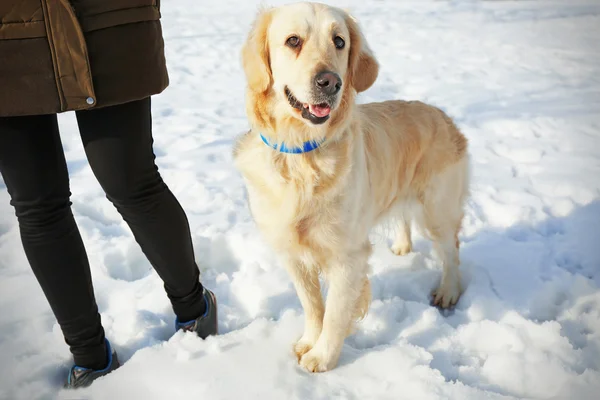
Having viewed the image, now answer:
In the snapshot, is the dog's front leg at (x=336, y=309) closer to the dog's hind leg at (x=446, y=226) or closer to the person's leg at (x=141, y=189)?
the person's leg at (x=141, y=189)

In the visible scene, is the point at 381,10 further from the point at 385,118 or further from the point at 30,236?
the point at 30,236

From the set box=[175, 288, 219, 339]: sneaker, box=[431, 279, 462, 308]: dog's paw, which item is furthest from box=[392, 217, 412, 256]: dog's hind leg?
box=[175, 288, 219, 339]: sneaker

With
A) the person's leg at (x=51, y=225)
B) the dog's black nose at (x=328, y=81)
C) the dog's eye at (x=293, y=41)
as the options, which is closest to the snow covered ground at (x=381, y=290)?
the person's leg at (x=51, y=225)

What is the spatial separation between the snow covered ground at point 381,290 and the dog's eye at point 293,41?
114 centimetres

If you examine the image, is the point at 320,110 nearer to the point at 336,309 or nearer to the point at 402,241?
the point at 336,309

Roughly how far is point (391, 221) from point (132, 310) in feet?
4.49

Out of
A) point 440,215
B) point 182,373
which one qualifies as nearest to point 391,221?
point 440,215

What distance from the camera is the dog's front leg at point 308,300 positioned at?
1895 mm

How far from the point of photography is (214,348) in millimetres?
1771

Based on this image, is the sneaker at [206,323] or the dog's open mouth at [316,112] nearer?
the dog's open mouth at [316,112]

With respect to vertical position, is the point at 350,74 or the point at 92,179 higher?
the point at 350,74

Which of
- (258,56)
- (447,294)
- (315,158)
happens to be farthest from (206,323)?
(447,294)

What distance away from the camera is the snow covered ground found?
1677 mm

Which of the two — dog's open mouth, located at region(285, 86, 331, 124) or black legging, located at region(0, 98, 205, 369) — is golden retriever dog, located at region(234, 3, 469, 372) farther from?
black legging, located at region(0, 98, 205, 369)
